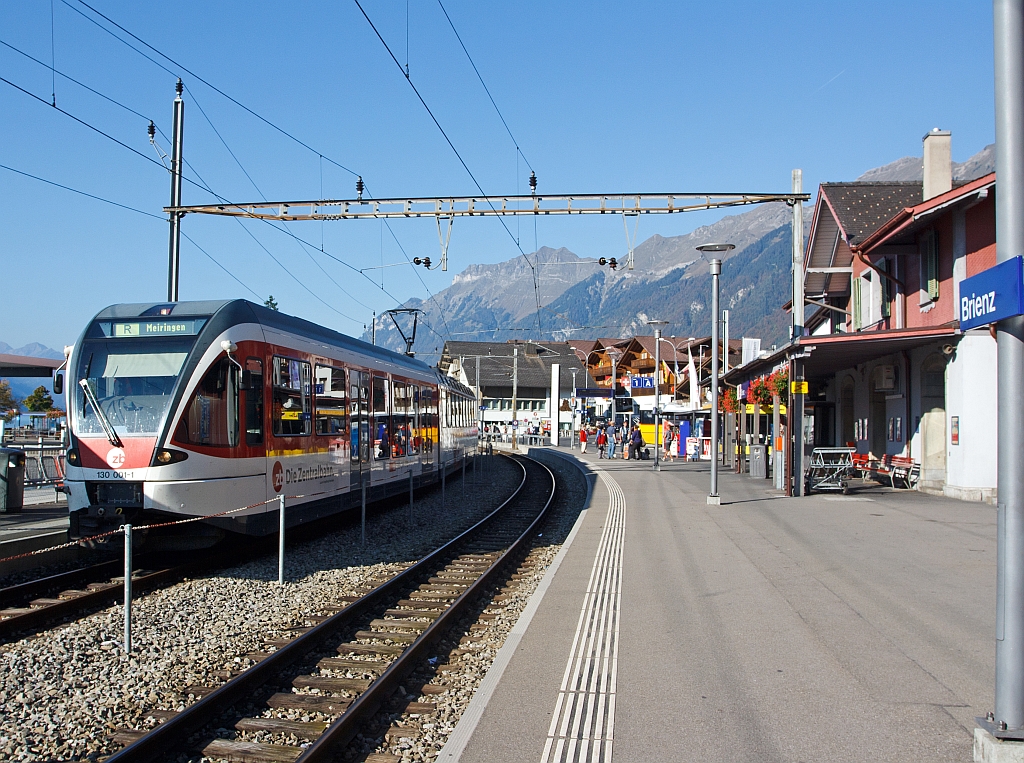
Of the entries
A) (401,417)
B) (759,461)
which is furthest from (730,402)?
(401,417)

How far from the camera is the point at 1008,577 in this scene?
4.50m

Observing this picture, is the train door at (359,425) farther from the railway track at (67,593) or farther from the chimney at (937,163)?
the chimney at (937,163)

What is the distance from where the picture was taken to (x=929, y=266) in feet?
64.1

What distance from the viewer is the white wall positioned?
57.2 ft

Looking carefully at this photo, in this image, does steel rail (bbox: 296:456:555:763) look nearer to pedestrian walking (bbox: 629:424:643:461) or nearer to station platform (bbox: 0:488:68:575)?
station platform (bbox: 0:488:68:575)

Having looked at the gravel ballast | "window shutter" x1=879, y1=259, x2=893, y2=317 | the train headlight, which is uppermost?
"window shutter" x1=879, y1=259, x2=893, y2=317

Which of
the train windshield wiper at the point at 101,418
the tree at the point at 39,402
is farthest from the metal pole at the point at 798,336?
the tree at the point at 39,402

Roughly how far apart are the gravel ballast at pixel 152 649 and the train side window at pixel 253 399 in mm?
1685

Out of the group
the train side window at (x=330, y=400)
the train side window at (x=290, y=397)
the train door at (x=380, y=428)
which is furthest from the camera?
the train door at (x=380, y=428)

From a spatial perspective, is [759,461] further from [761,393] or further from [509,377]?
[509,377]

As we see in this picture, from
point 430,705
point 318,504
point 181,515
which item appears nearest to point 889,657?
point 430,705

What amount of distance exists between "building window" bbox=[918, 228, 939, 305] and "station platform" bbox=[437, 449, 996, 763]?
725 centimetres

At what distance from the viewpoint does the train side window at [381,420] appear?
54.0 ft

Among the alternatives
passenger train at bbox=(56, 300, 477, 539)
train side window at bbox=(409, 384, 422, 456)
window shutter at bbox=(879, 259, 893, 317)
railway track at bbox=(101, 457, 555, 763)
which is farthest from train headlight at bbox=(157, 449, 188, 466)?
window shutter at bbox=(879, 259, 893, 317)
